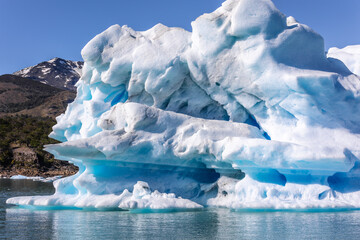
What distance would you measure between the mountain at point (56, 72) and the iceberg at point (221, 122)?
12102 cm

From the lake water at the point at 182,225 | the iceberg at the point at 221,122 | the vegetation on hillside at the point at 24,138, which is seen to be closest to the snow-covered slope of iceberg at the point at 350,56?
the iceberg at the point at 221,122

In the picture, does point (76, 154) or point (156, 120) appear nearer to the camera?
point (76, 154)

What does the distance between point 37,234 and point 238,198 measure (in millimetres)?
4907

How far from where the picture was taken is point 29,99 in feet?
257

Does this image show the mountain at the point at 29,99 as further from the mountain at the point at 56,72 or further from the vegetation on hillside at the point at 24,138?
the mountain at the point at 56,72

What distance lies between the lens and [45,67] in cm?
14325

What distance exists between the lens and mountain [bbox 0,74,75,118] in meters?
70.8

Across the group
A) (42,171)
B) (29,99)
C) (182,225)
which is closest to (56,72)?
(29,99)

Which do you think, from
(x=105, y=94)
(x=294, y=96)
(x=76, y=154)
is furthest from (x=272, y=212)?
(x=105, y=94)

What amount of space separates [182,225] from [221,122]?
388 cm

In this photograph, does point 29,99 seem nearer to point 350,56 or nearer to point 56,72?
point 56,72

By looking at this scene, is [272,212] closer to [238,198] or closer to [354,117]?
[238,198]

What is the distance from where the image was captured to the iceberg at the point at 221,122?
10438mm

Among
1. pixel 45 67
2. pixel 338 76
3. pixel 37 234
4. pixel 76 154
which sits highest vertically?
pixel 45 67
